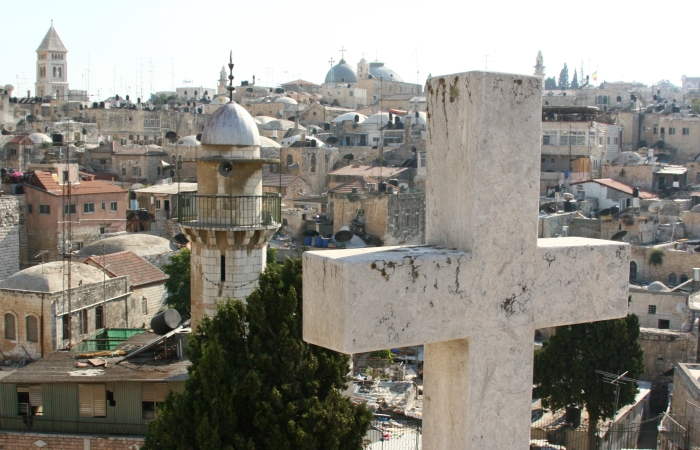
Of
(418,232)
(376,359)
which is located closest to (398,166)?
(418,232)

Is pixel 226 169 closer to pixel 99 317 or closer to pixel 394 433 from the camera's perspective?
pixel 394 433

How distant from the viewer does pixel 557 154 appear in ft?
134

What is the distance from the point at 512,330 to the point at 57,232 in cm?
2672

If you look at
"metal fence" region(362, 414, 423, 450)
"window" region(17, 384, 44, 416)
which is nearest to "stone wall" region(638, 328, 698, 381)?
"metal fence" region(362, 414, 423, 450)

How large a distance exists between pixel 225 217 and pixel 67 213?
64.3 feet

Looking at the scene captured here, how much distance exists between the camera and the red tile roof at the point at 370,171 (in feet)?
123

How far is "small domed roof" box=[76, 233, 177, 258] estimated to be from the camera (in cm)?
2539

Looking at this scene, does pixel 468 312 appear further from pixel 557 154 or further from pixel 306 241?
pixel 557 154

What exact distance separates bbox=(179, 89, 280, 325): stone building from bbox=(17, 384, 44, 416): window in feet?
11.3

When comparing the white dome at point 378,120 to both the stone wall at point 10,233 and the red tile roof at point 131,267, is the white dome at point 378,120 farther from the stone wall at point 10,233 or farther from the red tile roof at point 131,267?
the red tile roof at point 131,267

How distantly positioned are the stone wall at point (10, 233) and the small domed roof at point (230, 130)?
18456mm

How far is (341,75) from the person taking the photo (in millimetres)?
82500

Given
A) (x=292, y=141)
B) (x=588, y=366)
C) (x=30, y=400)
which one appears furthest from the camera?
(x=292, y=141)

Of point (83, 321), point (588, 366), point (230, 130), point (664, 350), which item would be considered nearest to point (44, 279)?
point (83, 321)
